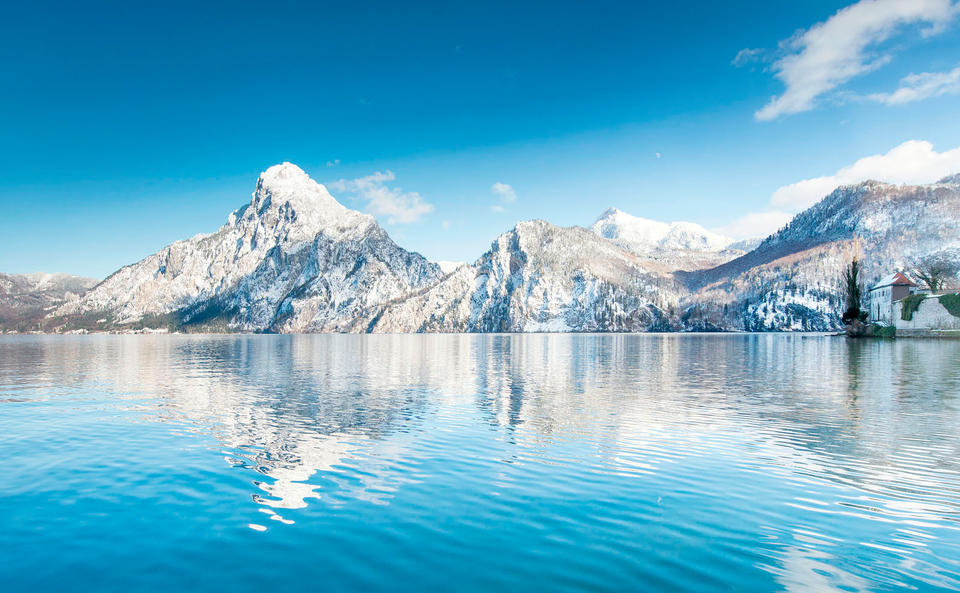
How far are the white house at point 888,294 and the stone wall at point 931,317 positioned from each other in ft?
15.8

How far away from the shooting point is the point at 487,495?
A: 1922cm

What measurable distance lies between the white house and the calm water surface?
437 feet

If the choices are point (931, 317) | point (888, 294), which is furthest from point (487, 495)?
point (888, 294)

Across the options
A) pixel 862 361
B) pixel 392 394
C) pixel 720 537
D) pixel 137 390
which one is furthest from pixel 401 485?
pixel 862 361

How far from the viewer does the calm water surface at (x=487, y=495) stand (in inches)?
510

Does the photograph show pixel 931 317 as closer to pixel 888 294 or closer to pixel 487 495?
pixel 888 294

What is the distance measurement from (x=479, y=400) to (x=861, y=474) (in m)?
28.3

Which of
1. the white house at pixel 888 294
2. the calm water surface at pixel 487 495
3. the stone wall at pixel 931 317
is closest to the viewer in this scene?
the calm water surface at pixel 487 495

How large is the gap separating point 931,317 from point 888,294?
52.1 ft

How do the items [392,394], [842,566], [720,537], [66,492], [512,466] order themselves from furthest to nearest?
1. [392,394]
2. [512,466]
3. [66,492]
4. [720,537]
5. [842,566]

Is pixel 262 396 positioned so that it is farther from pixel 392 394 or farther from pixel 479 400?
pixel 479 400

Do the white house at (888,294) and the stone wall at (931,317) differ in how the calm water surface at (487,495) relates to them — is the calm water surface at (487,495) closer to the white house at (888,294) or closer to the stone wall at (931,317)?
the stone wall at (931,317)

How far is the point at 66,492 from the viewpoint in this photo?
2042 centimetres

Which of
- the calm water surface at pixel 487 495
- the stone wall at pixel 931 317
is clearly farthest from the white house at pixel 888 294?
the calm water surface at pixel 487 495
